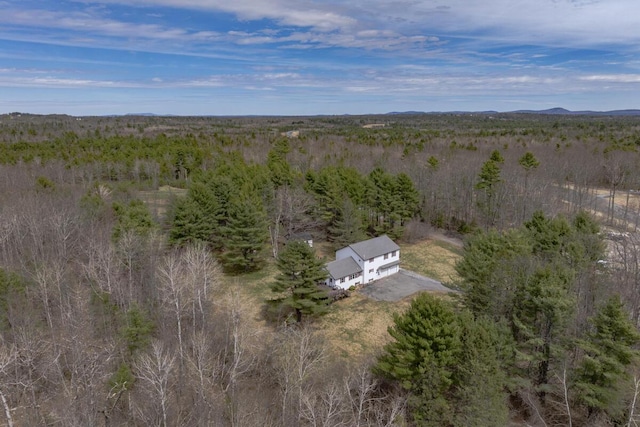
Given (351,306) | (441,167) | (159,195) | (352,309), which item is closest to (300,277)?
(352,309)

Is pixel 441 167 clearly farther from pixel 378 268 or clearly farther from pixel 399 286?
pixel 399 286

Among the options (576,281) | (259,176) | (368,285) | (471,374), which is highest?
(259,176)

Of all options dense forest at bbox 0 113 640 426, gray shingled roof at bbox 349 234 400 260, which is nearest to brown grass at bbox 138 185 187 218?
dense forest at bbox 0 113 640 426

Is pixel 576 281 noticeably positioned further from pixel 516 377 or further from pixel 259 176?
pixel 259 176

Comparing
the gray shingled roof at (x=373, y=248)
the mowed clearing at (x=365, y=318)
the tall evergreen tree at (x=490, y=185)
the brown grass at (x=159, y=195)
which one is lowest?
the mowed clearing at (x=365, y=318)

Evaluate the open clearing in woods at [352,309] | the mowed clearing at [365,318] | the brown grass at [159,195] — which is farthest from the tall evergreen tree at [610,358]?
the brown grass at [159,195]

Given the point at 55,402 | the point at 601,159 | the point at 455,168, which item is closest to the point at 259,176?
the point at 455,168

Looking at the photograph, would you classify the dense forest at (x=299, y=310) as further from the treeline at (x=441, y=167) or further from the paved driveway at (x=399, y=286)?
the paved driveway at (x=399, y=286)
